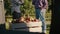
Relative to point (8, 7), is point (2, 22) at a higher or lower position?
lower

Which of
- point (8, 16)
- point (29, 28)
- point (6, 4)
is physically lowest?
point (29, 28)

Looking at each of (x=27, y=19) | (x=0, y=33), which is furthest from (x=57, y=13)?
(x=27, y=19)

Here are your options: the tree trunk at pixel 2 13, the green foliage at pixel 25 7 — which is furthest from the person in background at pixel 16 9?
the tree trunk at pixel 2 13

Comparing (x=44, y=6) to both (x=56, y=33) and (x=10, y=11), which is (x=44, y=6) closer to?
(x=10, y=11)

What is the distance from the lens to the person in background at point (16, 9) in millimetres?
2787

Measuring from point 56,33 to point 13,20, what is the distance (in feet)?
6.68

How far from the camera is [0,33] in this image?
38.7 inches

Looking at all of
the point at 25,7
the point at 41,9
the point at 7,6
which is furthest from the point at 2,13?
the point at 41,9

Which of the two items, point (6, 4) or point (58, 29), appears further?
point (6, 4)

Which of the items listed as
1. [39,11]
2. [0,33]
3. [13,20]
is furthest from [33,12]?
[0,33]

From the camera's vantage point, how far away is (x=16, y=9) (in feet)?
9.53

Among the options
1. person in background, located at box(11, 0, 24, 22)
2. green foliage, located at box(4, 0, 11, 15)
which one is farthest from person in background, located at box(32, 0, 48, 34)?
green foliage, located at box(4, 0, 11, 15)

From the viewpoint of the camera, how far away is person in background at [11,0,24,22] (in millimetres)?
2787

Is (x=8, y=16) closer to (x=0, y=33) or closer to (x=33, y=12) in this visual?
(x=33, y=12)
